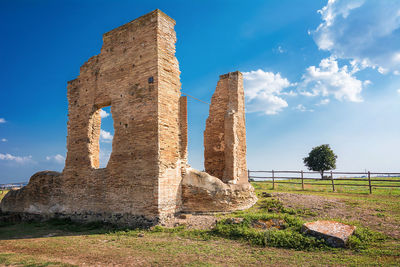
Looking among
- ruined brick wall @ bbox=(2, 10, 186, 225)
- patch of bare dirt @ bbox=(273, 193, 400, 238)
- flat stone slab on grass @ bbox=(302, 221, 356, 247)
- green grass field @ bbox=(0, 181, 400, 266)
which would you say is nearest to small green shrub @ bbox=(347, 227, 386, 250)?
green grass field @ bbox=(0, 181, 400, 266)

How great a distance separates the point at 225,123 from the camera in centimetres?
1120

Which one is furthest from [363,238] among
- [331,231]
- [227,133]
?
[227,133]

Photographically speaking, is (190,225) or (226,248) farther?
(190,225)

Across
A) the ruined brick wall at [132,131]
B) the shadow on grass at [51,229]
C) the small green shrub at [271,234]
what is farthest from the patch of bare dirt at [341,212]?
the shadow on grass at [51,229]

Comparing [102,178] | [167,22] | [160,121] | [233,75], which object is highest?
[167,22]

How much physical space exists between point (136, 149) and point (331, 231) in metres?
6.33

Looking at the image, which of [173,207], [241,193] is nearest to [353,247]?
[241,193]

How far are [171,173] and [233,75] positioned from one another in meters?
5.89

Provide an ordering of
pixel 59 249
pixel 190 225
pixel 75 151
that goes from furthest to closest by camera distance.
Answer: pixel 75 151
pixel 190 225
pixel 59 249

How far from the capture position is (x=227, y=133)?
36.3ft

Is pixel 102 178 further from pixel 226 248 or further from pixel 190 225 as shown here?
pixel 226 248

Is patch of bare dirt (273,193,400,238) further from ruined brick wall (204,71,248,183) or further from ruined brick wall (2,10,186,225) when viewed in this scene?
ruined brick wall (2,10,186,225)

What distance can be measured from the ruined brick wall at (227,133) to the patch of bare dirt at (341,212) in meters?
2.42

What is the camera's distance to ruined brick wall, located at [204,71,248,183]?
1086 centimetres
